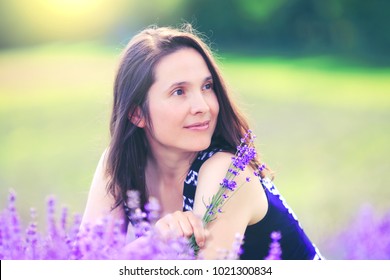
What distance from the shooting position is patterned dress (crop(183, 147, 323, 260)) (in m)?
2.37

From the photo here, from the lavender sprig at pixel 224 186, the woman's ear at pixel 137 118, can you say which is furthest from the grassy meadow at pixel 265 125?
the lavender sprig at pixel 224 186

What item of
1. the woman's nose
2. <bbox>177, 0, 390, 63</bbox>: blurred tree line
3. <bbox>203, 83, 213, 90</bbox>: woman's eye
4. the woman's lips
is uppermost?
<bbox>177, 0, 390, 63</bbox>: blurred tree line

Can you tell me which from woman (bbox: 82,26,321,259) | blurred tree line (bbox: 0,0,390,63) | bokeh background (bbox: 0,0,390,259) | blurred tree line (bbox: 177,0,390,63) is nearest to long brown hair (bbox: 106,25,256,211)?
woman (bbox: 82,26,321,259)

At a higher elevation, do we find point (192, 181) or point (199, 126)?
point (199, 126)

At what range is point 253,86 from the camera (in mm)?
4766

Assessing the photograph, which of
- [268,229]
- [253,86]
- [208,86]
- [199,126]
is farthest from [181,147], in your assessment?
[253,86]

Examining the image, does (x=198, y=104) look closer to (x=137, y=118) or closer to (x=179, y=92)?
(x=179, y=92)

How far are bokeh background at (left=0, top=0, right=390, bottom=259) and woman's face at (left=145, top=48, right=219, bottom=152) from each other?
126 centimetres

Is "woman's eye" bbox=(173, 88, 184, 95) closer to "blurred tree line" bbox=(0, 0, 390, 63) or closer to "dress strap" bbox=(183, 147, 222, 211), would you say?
"dress strap" bbox=(183, 147, 222, 211)

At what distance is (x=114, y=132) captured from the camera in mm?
2566

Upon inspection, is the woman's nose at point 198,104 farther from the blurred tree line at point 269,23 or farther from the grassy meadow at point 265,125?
the blurred tree line at point 269,23

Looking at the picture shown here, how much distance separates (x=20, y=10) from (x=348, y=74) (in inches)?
72.5

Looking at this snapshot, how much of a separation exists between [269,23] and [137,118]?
251 cm
